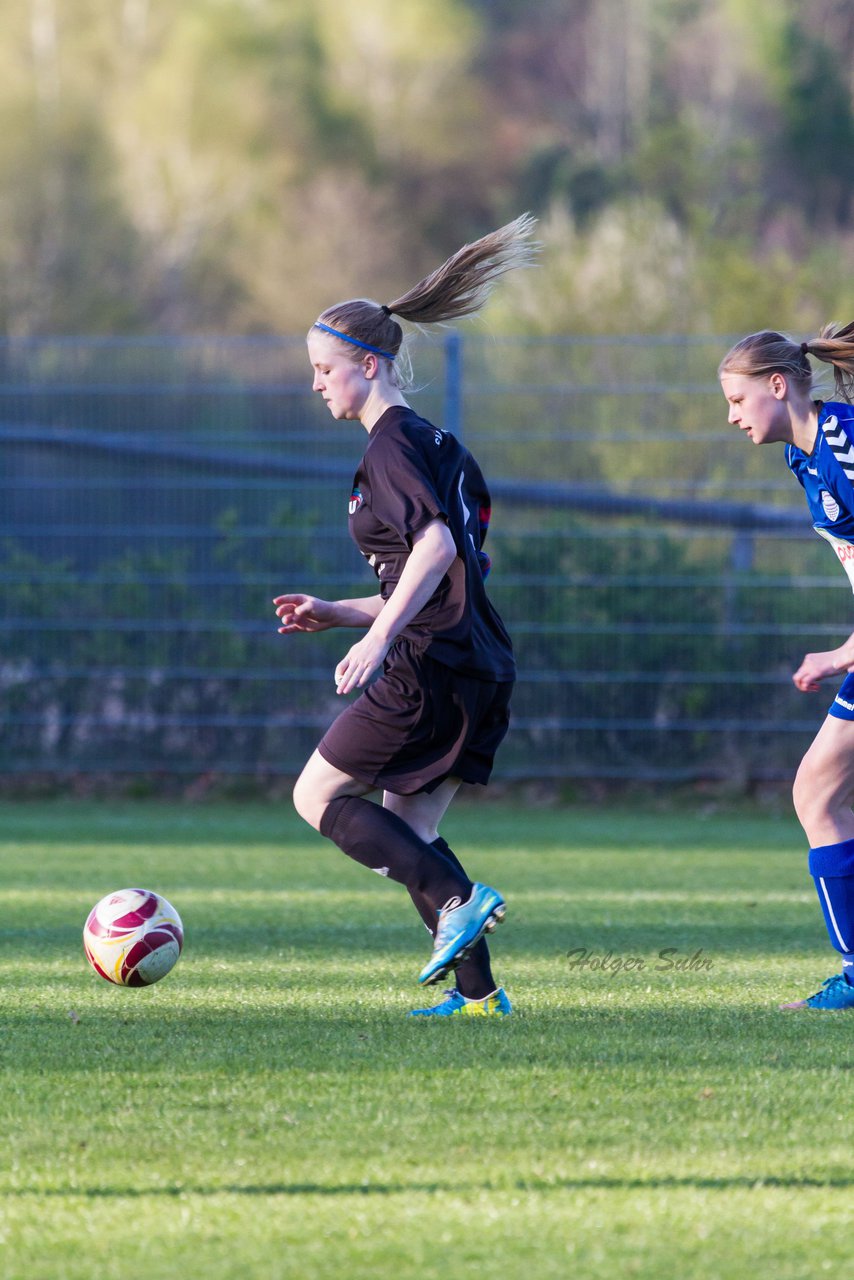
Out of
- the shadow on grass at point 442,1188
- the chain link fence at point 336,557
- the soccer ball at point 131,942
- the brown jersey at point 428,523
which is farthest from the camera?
the chain link fence at point 336,557

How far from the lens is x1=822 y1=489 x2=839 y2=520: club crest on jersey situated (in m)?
5.10

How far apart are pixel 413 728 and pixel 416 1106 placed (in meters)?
1.20

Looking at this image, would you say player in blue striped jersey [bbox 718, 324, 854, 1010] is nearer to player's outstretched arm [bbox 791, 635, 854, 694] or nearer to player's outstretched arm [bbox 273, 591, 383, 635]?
player's outstretched arm [bbox 791, 635, 854, 694]

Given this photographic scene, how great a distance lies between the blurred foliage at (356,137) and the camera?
44.2 metres

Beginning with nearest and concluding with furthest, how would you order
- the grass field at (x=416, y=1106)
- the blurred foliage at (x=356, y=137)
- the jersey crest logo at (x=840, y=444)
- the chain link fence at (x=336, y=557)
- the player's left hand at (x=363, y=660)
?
1. the grass field at (x=416, y=1106)
2. the player's left hand at (x=363, y=660)
3. the jersey crest logo at (x=840, y=444)
4. the chain link fence at (x=336, y=557)
5. the blurred foliage at (x=356, y=137)

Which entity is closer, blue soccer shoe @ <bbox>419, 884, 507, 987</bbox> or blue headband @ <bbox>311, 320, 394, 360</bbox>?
blue soccer shoe @ <bbox>419, 884, 507, 987</bbox>

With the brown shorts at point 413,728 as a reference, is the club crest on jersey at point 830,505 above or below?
above

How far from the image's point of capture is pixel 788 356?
5.22 m

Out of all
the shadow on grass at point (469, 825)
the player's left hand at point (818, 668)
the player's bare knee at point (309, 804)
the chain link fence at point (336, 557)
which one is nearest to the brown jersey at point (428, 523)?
the player's bare knee at point (309, 804)

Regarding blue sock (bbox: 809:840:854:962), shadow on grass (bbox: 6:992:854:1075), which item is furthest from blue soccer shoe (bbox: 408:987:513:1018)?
blue sock (bbox: 809:840:854:962)

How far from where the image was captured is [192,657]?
42.6 feet

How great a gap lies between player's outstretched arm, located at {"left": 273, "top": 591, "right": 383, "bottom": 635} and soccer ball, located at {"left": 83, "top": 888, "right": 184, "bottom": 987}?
2.98 ft

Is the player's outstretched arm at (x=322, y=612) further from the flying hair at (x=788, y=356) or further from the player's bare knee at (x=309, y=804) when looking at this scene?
the flying hair at (x=788, y=356)

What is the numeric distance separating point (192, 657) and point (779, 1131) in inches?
374
